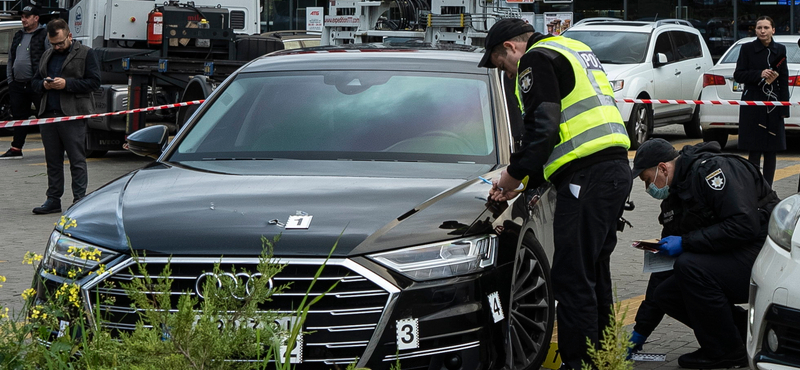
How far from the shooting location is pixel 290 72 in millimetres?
5449

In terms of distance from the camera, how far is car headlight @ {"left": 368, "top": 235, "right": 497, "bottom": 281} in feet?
12.1

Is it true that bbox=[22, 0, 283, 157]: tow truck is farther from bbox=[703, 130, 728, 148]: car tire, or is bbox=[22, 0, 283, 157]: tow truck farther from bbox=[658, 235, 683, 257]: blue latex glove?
bbox=[658, 235, 683, 257]: blue latex glove

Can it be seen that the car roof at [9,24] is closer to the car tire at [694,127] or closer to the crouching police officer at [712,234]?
the car tire at [694,127]

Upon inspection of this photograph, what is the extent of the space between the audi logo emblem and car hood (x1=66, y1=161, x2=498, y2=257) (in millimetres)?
91

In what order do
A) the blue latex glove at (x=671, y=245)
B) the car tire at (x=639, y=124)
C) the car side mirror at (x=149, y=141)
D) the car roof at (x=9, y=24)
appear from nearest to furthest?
the blue latex glove at (x=671, y=245)
the car side mirror at (x=149, y=141)
the car tire at (x=639, y=124)
the car roof at (x=9, y=24)

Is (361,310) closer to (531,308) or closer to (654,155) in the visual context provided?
(531,308)

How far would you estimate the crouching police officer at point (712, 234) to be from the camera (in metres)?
4.82

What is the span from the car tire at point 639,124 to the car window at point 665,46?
1.27m

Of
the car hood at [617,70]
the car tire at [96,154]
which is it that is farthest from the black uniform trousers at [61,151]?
the car hood at [617,70]

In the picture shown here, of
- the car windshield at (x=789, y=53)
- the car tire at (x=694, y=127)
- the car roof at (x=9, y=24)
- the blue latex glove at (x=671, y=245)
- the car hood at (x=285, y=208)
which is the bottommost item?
the car tire at (x=694, y=127)

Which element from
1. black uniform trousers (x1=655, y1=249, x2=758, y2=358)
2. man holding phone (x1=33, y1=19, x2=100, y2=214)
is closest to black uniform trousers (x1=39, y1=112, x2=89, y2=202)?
man holding phone (x1=33, y1=19, x2=100, y2=214)

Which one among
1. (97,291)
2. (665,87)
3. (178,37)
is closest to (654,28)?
(665,87)

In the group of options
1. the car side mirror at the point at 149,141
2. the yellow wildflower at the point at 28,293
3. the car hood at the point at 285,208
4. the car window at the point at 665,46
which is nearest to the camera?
the car hood at the point at 285,208

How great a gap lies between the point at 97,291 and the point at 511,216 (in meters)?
1.57
